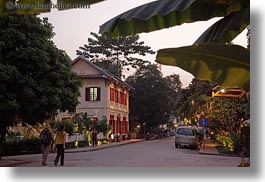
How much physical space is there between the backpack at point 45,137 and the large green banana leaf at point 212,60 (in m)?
1.73

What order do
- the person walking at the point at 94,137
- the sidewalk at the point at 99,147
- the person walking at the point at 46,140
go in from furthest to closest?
the person walking at the point at 94,137 < the sidewalk at the point at 99,147 < the person walking at the point at 46,140

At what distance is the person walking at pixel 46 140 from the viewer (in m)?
3.65

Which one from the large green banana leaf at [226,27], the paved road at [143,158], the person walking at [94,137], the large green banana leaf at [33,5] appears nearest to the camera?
the large green banana leaf at [226,27]

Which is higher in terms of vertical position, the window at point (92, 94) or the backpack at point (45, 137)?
the window at point (92, 94)

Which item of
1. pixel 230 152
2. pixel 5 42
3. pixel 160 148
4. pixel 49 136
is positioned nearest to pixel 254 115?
pixel 230 152

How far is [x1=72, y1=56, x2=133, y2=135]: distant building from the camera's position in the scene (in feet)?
12.7

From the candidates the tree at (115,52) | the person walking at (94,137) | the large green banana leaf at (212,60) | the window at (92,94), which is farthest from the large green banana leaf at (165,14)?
the person walking at (94,137)

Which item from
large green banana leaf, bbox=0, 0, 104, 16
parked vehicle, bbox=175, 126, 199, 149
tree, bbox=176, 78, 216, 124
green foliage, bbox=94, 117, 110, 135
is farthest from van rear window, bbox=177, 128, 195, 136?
large green banana leaf, bbox=0, 0, 104, 16

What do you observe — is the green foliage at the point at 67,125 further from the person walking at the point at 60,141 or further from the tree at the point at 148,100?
the tree at the point at 148,100

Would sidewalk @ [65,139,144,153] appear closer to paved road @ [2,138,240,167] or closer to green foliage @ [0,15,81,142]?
paved road @ [2,138,240,167]

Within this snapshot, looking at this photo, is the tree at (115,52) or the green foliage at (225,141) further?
the green foliage at (225,141)

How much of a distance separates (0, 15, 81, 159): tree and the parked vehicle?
38.5 inches

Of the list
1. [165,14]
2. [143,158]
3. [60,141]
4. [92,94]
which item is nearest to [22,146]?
[60,141]

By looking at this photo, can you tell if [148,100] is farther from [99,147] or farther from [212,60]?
[212,60]
